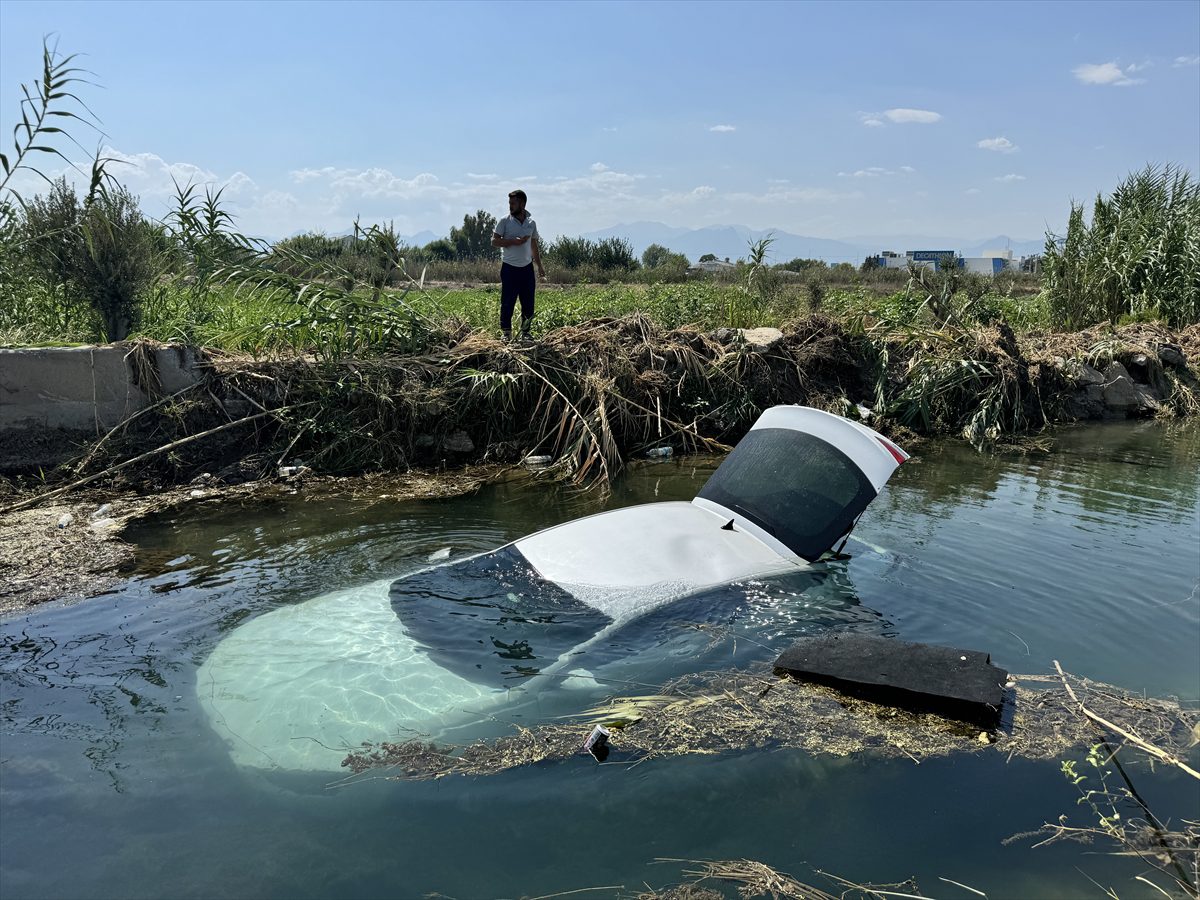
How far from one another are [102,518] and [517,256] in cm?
518

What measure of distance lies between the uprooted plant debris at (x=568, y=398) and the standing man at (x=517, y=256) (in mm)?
654

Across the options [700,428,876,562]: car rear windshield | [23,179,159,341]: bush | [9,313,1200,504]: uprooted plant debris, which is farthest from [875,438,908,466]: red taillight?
[23,179,159,341]: bush

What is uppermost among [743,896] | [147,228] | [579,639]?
[147,228]

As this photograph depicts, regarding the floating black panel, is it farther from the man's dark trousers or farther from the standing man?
the man's dark trousers

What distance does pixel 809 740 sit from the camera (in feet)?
11.6

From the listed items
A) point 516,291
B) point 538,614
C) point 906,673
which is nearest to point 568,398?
point 516,291

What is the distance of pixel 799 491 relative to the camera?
4773 mm

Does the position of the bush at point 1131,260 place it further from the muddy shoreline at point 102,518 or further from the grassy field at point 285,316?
the muddy shoreline at point 102,518

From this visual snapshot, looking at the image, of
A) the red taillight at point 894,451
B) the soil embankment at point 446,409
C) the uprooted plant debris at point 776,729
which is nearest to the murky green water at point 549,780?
the uprooted plant debris at point 776,729

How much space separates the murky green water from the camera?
2805 mm

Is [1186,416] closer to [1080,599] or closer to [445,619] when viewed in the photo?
[1080,599]

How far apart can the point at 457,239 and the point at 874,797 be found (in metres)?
50.4

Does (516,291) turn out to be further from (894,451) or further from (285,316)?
(894,451)

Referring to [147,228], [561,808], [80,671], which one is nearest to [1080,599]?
[561,808]
